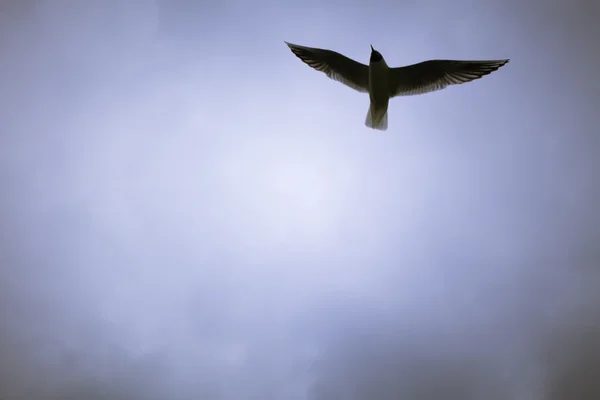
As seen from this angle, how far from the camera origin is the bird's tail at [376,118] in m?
6.32

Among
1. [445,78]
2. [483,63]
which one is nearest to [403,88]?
[445,78]

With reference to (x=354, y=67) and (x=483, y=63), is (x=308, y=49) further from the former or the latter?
(x=483, y=63)

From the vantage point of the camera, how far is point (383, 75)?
242 inches

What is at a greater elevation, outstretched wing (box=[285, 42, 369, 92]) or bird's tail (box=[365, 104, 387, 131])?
outstretched wing (box=[285, 42, 369, 92])

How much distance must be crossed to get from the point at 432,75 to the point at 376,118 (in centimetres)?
95

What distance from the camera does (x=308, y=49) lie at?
21.0 ft

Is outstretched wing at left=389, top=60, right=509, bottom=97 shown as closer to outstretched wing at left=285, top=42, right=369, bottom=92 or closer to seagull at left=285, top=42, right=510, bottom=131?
seagull at left=285, top=42, right=510, bottom=131

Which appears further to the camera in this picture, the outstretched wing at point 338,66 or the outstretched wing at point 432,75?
the outstretched wing at point 338,66

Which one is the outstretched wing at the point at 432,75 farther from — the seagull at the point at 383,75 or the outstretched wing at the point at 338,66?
the outstretched wing at the point at 338,66

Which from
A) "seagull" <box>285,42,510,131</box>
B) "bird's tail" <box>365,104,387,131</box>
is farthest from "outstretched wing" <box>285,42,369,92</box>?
"bird's tail" <box>365,104,387,131</box>

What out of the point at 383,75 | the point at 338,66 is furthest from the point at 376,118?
the point at 338,66

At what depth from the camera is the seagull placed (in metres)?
6.08

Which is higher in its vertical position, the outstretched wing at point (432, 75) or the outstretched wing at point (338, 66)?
the outstretched wing at point (338, 66)

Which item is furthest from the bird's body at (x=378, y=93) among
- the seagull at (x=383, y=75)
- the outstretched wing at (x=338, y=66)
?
the outstretched wing at (x=338, y=66)
